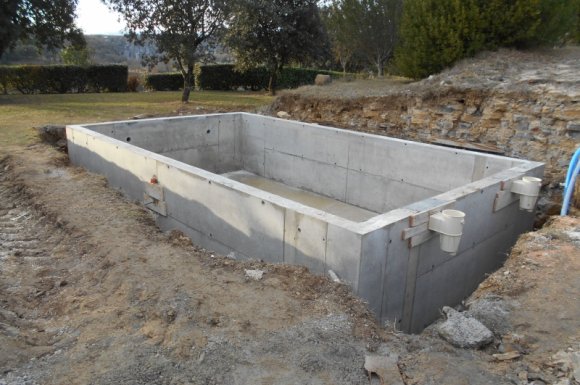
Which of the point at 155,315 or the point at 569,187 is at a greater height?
the point at 569,187

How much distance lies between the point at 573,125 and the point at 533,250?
14.7 feet

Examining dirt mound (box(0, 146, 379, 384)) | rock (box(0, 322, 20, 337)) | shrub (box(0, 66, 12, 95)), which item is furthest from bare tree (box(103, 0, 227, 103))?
rock (box(0, 322, 20, 337))

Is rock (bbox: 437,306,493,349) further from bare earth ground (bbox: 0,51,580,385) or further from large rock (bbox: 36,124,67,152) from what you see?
large rock (bbox: 36,124,67,152)

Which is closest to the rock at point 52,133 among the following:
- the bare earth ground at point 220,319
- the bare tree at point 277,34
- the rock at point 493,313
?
the bare earth ground at point 220,319

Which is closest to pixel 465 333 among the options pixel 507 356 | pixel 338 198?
pixel 507 356

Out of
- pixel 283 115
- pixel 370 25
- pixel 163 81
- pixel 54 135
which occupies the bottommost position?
pixel 54 135

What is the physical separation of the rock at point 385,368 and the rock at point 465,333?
0.52 metres

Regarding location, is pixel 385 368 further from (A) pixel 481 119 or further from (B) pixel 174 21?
(B) pixel 174 21

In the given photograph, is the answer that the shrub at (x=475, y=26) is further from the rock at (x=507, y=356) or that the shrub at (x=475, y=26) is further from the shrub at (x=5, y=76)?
the shrub at (x=5, y=76)

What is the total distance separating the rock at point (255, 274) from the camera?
4328 millimetres

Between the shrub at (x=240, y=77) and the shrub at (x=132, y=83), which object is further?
the shrub at (x=240, y=77)

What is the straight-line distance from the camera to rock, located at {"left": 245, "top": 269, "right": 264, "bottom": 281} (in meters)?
4.33

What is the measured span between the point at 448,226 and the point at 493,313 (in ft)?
4.12

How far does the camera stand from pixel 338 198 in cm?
1030
